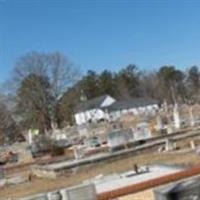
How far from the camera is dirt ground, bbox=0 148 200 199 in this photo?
71.1ft

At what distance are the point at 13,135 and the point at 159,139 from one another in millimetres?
39600

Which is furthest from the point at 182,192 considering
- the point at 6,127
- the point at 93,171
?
the point at 6,127

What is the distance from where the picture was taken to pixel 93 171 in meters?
24.4

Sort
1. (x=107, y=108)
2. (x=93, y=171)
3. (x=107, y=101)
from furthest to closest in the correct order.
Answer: (x=107, y=101)
(x=107, y=108)
(x=93, y=171)

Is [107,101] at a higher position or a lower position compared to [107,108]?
higher

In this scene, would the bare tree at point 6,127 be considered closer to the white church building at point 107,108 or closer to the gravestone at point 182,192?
the white church building at point 107,108

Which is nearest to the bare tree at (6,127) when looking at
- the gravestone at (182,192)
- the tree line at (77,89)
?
the tree line at (77,89)

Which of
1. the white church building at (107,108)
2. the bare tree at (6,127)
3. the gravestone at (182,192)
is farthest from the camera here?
the white church building at (107,108)

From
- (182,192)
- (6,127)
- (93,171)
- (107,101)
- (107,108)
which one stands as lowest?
(93,171)

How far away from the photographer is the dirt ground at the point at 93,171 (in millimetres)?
21656

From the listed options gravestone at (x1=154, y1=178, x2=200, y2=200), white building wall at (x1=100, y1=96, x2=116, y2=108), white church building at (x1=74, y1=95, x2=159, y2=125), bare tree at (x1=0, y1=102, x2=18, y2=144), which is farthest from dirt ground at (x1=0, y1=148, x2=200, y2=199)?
white building wall at (x1=100, y1=96, x2=116, y2=108)

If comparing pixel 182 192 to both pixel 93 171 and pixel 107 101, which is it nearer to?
pixel 93 171

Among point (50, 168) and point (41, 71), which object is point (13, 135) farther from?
point (50, 168)

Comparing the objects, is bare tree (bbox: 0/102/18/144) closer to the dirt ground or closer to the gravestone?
the dirt ground
